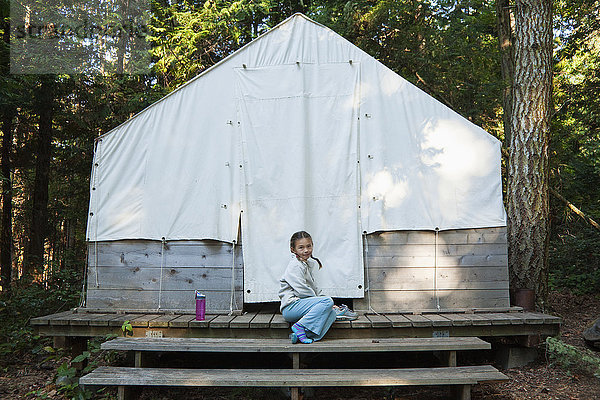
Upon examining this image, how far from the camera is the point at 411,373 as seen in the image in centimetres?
360

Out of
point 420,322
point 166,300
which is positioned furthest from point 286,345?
point 166,300

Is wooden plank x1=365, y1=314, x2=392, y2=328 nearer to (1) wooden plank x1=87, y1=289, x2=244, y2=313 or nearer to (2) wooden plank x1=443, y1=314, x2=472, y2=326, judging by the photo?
(2) wooden plank x1=443, y1=314, x2=472, y2=326

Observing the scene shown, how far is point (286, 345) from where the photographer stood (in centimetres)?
382

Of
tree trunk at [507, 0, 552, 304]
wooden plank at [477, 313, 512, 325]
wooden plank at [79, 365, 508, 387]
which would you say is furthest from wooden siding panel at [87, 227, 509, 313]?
wooden plank at [79, 365, 508, 387]

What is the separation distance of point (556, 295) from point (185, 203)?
20.6 ft

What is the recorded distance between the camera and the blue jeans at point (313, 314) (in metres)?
4.00

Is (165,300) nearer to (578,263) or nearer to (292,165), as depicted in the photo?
(292,165)

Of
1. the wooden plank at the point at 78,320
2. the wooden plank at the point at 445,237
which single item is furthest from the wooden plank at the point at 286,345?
the wooden plank at the point at 445,237

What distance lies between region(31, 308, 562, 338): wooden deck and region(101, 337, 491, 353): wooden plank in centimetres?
21

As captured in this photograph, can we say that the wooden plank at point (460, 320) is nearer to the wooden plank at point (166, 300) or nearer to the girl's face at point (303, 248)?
the girl's face at point (303, 248)

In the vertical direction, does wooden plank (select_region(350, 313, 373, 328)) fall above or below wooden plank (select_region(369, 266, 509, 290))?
below

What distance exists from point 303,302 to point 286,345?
418 mm

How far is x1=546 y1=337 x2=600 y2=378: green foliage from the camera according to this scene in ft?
13.5

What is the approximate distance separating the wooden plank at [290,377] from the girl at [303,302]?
0.42 metres
